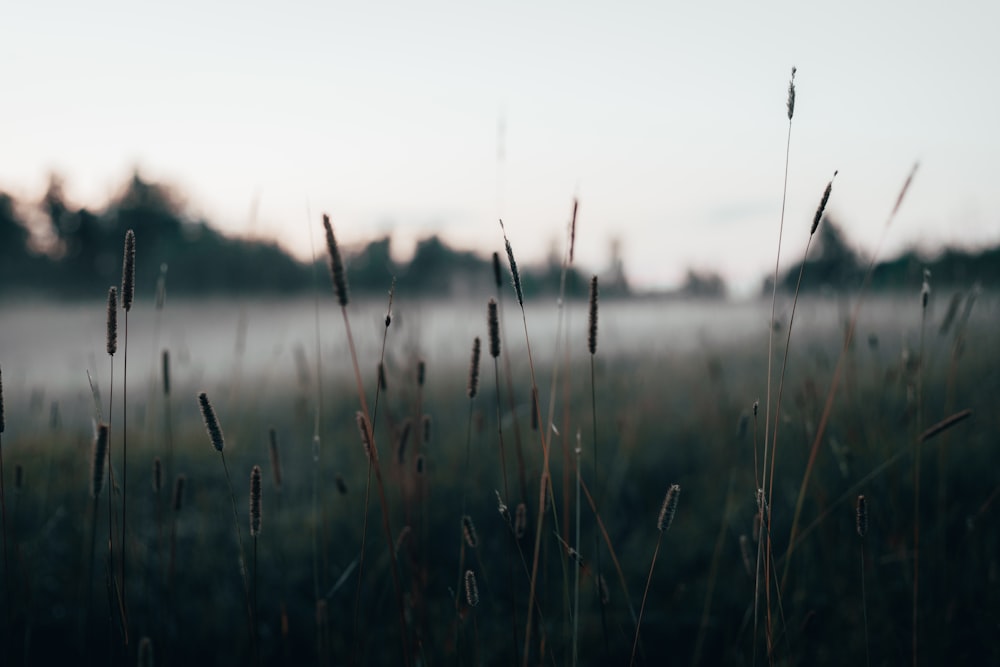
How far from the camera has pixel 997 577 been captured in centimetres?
164

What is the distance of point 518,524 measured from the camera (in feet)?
3.82

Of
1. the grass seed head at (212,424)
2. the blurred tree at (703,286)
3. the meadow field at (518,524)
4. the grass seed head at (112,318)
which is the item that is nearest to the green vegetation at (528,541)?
the meadow field at (518,524)

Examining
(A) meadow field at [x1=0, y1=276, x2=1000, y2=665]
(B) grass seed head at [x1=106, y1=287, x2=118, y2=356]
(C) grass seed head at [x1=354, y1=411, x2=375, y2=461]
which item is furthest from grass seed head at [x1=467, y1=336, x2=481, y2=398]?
(B) grass seed head at [x1=106, y1=287, x2=118, y2=356]

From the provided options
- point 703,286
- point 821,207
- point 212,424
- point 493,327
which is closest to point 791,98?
point 821,207

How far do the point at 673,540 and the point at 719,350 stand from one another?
383 centimetres

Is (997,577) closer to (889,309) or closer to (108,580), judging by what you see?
Answer: (108,580)

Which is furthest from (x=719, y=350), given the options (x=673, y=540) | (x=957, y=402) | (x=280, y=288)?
(x=280, y=288)

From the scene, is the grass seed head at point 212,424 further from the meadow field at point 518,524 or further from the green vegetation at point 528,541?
the green vegetation at point 528,541

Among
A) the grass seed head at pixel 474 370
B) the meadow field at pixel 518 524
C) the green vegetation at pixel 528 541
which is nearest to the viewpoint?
the grass seed head at pixel 474 370

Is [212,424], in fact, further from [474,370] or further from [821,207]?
[821,207]

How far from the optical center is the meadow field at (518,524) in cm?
121

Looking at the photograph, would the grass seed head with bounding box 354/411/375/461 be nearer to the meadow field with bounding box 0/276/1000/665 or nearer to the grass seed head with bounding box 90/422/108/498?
the meadow field with bounding box 0/276/1000/665

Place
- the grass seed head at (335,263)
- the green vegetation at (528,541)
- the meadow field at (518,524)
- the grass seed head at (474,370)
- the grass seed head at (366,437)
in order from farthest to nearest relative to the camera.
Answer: the green vegetation at (528,541), the meadow field at (518,524), the grass seed head at (474,370), the grass seed head at (366,437), the grass seed head at (335,263)

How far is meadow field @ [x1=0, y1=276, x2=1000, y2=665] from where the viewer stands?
1.21 metres
